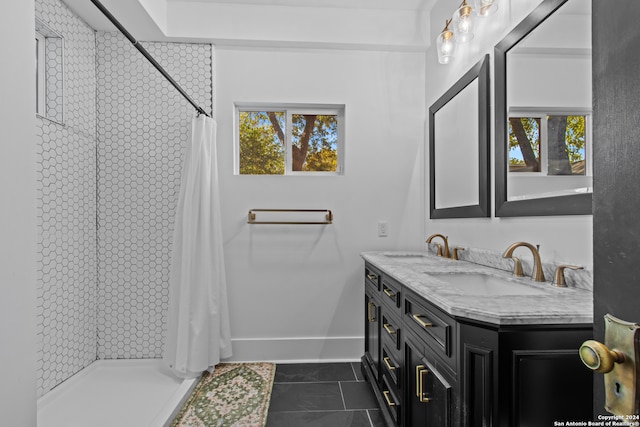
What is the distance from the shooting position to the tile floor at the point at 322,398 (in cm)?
180

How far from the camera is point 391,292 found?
1653 millimetres

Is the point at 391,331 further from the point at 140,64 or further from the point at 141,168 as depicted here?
the point at 140,64

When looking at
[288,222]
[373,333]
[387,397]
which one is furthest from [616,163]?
[288,222]

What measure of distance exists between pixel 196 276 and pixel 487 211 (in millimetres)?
1812

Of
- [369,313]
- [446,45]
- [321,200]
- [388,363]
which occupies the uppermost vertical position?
[446,45]

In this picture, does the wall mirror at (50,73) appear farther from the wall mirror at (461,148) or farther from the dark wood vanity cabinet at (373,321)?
the wall mirror at (461,148)

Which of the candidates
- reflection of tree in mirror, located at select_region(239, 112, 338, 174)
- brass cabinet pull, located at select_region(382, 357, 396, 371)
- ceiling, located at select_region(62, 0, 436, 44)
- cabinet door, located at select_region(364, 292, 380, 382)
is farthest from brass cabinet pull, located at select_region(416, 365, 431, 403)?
ceiling, located at select_region(62, 0, 436, 44)

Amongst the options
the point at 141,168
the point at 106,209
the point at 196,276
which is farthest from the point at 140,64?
the point at 196,276

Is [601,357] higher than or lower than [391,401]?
higher

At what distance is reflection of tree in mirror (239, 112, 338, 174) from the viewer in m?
2.65

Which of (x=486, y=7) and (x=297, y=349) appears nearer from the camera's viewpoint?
(x=486, y=7)

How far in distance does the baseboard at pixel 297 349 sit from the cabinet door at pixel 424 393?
1.15 meters

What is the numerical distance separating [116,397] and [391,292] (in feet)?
5.99

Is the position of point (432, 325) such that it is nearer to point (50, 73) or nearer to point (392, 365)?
point (392, 365)
